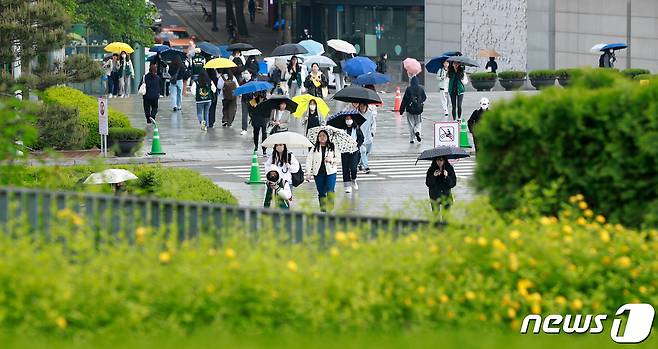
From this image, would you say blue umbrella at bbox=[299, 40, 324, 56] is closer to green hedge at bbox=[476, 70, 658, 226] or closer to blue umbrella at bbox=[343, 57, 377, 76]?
blue umbrella at bbox=[343, 57, 377, 76]

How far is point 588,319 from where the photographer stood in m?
10.8

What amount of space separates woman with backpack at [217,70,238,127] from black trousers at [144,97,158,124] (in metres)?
1.75

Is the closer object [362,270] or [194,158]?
[362,270]

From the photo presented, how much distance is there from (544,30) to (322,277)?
50.4m

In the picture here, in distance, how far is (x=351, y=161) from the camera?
25188mm

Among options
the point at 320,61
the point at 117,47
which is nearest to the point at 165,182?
the point at 320,61

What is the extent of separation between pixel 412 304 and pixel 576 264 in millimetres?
1486

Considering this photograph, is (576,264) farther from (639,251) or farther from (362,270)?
(362,270)

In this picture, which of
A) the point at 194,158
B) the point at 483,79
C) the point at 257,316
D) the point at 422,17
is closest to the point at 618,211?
the point at 257,316

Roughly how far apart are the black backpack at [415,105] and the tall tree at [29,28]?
9019mm

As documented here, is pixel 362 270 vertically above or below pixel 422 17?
below

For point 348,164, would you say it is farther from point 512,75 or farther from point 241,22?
point 241,22

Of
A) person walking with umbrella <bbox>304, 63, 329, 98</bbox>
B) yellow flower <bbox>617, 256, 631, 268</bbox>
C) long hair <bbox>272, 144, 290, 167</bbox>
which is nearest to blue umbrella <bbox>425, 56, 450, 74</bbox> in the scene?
person walking with umbrella <bbox>304, 63, 329, 98</bbox>

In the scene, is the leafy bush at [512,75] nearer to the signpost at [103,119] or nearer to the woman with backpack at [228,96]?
the woman with backpack at [228,96]
